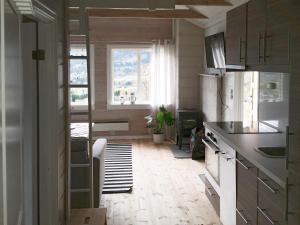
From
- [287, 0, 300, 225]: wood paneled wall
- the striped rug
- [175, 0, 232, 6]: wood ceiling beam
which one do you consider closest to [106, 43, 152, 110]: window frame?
the striped rug

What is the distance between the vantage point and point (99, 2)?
11.2 ft

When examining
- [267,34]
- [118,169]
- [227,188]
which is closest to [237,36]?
[267,34]

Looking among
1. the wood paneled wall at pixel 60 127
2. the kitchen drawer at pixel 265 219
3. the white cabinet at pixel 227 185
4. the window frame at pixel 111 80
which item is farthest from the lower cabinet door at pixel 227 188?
the window frame at pixel 111 80

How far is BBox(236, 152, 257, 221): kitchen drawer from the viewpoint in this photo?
265 cm

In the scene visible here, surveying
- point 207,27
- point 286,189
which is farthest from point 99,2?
point 207,27

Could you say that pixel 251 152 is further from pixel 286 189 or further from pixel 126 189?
pixel 126 189

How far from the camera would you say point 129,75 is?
27.7 feet

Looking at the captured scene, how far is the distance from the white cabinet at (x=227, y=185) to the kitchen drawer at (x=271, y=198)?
657 mm

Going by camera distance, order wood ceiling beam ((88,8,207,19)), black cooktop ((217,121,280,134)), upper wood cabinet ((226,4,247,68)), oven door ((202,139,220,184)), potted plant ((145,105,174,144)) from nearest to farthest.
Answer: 1. upper wood cabinet ((226,4,247,68))
2. black cooktop ((217,121,280,134))
3. oven door ((202,139,220,184))
4. wood ceiling beam ((88,8,207,19))
5. potted plant ((145,105,174,144))

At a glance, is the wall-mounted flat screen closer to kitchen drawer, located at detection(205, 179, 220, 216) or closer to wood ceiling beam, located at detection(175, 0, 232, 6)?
wood ceiling beam, located at detection(175, 0, 232, 6)

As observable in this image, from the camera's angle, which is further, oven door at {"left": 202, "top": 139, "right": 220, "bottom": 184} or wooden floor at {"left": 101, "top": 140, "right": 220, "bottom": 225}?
wooden floor at {"left": 101, "top": 140, "right": 220, "bottom": 225}

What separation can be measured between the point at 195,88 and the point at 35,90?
226 inches

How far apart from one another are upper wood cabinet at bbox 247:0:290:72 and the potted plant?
14.9 feet

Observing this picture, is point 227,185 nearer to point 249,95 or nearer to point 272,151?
point 272,151
